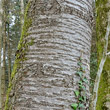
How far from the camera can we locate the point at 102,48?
3.89m

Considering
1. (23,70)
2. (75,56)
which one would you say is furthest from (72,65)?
(23,70)

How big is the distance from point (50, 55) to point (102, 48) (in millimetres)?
3007

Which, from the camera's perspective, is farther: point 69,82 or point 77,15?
point 77,15

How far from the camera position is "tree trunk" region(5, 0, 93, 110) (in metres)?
1.02

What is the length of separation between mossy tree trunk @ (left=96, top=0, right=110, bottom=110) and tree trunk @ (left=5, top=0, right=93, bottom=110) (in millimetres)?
2556

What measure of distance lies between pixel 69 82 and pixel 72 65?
11cm

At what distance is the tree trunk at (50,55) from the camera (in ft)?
3.36

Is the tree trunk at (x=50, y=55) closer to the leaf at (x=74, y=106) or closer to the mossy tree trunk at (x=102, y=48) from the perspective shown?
the leaf at (x=74, y=106)

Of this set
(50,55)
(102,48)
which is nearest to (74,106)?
(50,55)

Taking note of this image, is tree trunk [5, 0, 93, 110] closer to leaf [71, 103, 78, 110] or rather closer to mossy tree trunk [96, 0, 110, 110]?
leaf [71, 103, 78, 110]

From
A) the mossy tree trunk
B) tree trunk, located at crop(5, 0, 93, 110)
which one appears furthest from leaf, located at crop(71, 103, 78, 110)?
the mossy tree trunk

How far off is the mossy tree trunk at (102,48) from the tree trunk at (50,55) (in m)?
2.56

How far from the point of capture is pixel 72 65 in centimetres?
109

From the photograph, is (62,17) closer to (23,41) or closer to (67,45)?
(67,45)
